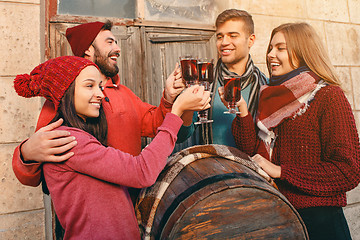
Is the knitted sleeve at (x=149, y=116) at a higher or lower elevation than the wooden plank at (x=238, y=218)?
higher

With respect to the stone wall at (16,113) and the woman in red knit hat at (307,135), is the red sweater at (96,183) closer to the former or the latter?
the woman in red knit hat at (307,135)

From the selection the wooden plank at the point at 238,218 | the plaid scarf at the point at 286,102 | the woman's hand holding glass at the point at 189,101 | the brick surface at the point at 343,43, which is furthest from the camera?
the brick surface at the point at 343,43

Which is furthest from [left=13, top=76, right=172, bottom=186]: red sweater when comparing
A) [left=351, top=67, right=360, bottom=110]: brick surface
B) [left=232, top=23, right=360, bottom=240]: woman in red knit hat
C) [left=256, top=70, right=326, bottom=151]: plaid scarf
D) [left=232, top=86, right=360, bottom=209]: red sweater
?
[left=351, top=67, right=360, bottom=110]: brick surface

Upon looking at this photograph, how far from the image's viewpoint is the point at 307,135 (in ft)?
6.37

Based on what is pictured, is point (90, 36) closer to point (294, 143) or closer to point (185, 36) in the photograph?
point (185, 36)

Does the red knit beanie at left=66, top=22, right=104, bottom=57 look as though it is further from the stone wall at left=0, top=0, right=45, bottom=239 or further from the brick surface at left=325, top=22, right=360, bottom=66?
the brick surface at left=325, top=22, right=360, bottom=66

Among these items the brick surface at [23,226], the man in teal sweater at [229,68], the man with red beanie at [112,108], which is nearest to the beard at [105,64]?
the man with red beanie at [112,108]

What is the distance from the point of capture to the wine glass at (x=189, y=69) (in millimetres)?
1852

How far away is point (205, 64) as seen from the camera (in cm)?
188

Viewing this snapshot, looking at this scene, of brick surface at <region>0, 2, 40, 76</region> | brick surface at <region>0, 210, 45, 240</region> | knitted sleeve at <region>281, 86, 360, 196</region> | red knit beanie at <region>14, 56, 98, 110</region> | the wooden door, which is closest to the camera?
red knit beanie at <region>14, 56, 98, 110</region>

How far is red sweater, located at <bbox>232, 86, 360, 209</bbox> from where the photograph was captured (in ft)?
5.99

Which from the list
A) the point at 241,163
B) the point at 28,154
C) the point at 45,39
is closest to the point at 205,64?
the point at 241,163

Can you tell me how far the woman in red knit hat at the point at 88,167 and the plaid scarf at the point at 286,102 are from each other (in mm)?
934

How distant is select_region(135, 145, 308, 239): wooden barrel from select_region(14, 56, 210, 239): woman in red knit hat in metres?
0.12
